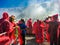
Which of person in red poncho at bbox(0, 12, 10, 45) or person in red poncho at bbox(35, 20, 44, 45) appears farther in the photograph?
person in red poncho at bbox(35, 20, 44, 45)

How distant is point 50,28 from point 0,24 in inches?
19.7

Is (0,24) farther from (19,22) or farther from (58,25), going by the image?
(58,25)

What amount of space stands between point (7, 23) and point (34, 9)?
0.30 meters

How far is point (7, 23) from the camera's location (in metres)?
3.62

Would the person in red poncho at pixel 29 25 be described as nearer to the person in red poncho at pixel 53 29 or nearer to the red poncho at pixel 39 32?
the red poncho at pixel 39 32

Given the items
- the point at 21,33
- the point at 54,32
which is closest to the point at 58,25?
the point at 54,32

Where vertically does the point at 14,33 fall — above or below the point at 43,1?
below

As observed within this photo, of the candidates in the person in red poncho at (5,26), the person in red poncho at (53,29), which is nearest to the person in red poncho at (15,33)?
the person in red poncho at (5,26)

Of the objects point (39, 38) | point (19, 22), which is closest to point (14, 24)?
point (19, 22)

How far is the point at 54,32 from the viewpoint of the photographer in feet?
12.2

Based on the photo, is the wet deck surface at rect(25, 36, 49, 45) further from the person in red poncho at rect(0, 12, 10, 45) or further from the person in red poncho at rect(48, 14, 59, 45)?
the person in red poncho at rect(0, 12, 10, 45)

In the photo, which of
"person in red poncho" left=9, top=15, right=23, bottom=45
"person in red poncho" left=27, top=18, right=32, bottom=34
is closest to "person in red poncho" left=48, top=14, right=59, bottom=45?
"person in red poncho" left=27, top=18, right=32, bottom=34

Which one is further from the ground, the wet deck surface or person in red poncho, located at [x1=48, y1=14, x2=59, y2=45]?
person in red poncho, located at [x1=48, y1=14, x2=59, y2=45]

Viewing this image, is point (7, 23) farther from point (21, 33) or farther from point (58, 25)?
point (58, 25)
